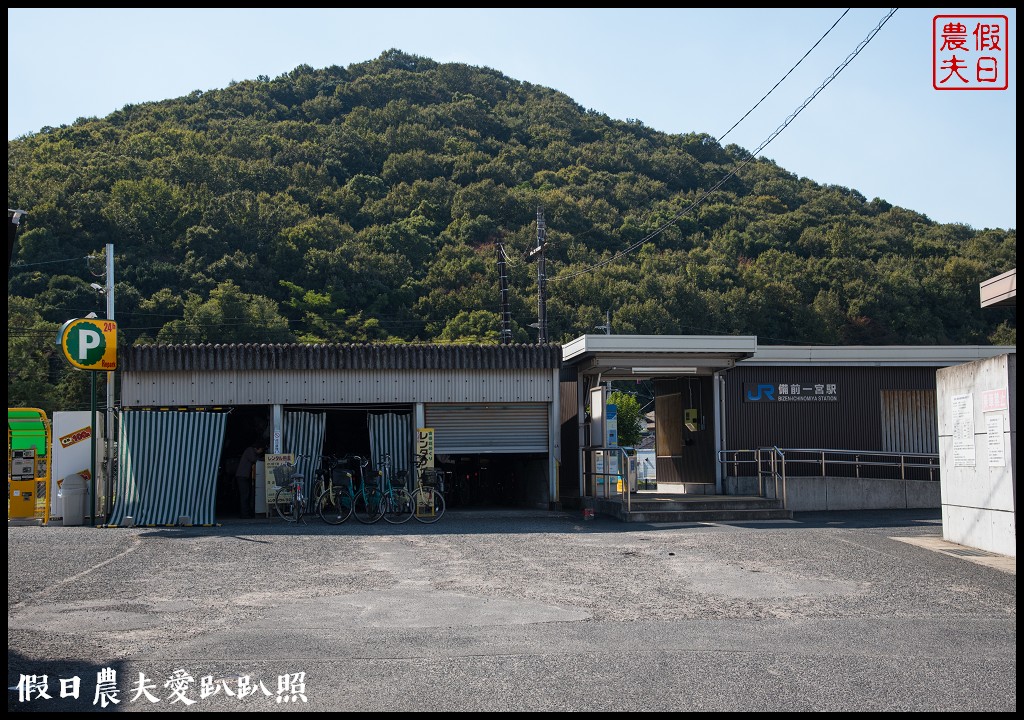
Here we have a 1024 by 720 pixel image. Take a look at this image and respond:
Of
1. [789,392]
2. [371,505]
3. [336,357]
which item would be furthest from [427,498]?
[789,392]

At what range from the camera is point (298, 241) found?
176ft

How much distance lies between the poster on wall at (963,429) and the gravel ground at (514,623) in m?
1.39

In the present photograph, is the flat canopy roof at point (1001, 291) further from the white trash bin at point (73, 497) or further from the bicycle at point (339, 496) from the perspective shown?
the white trash bin at point (73, 497)

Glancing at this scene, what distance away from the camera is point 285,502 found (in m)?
17.9

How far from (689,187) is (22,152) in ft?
127

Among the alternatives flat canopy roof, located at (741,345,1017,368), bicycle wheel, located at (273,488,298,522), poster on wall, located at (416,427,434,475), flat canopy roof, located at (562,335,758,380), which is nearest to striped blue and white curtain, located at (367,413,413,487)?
poster on wall, located at (416,427,434,475)

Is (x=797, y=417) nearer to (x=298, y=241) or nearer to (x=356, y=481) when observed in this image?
(x=356, y=481)

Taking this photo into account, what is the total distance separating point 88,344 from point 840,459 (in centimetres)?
1530

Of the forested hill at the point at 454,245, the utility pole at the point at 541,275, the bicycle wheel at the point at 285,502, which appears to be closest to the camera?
the bicycle wheel at the point at 285,502

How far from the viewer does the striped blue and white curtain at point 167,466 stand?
671 inches

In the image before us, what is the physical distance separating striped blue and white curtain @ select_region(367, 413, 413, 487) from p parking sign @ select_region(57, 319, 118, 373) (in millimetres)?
4826

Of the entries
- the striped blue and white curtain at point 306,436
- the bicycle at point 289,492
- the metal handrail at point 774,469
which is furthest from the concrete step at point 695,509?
the bicycle at point 289,492

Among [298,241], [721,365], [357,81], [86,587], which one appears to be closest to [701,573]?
[86,587]

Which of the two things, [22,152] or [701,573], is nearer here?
[701,573]
